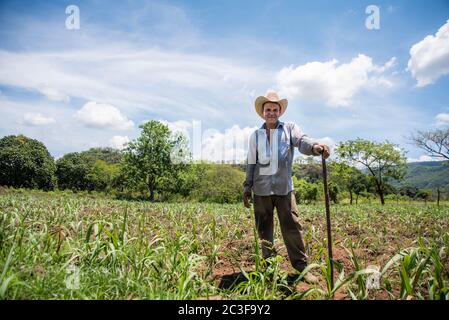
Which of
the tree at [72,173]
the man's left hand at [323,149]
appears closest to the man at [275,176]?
the man's left hand at [323,149]

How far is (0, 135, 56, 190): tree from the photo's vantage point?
120 ft

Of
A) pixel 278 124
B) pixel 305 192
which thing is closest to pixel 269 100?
pixel 278 124

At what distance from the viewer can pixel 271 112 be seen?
11.9 ft

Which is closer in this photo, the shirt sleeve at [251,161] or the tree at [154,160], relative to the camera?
the shirt sleeve at [251,161]

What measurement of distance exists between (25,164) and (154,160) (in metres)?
18.6

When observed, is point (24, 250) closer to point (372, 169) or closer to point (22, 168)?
point (372, 169)

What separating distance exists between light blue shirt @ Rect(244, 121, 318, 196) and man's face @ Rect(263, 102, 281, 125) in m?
0.10

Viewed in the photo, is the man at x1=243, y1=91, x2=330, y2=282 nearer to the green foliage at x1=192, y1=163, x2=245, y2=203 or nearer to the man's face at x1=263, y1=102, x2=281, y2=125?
the man's face at x1=263, y1=102, x2=281, y2=125

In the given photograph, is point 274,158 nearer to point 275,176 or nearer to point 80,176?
point 275,176

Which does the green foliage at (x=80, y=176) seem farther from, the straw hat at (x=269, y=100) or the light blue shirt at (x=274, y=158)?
the light blue shirt at (x=274, y=158)

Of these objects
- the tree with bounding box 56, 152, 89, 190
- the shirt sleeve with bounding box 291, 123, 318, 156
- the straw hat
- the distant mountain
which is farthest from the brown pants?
the distant mountain

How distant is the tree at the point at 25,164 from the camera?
36531mm
